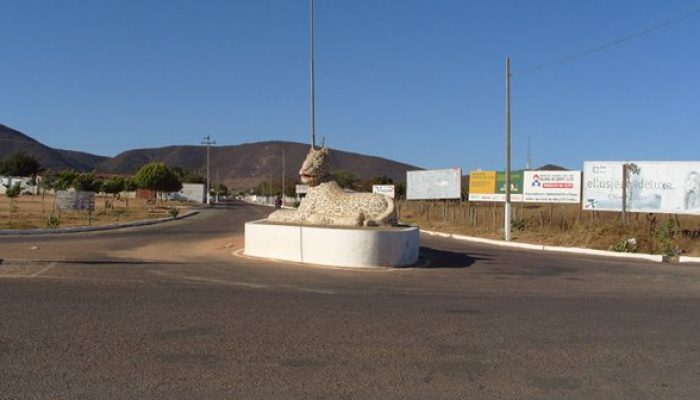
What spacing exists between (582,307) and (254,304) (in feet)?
17.3

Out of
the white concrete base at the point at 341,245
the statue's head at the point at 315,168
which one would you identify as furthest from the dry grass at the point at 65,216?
the white concrete base at the point at 341,245

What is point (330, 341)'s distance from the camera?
784cm

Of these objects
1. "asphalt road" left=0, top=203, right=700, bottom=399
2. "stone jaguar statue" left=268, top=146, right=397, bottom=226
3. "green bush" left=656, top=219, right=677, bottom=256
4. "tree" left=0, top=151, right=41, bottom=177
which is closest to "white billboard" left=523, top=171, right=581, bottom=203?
"green bush" left=656, top=219, right=677, bottom=256

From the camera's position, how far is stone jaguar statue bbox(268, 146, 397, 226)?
1959 cm

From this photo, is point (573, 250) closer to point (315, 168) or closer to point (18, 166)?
point (315, 168)

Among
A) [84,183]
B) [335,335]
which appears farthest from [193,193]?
[335,335]

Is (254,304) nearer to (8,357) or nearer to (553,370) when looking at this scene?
(8,357)

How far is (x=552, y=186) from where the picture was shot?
3691cm

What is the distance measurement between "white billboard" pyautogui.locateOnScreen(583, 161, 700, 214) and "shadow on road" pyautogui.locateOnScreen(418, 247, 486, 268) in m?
11.6

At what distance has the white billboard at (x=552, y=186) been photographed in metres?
35.5

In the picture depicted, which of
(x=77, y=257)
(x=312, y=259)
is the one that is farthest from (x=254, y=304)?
(x=77, y=257)

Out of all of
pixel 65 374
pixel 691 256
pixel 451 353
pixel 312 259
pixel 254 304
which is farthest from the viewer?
pixel 691 256

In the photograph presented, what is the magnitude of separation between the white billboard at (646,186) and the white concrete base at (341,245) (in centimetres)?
1593

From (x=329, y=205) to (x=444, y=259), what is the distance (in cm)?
387
